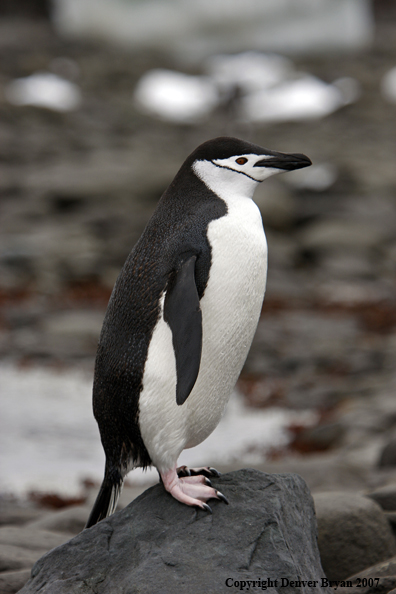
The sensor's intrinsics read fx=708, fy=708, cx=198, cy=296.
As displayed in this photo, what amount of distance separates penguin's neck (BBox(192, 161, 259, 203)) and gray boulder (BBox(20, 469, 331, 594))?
1.28 m

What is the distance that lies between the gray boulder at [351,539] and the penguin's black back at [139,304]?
Result: 1142 millimetres

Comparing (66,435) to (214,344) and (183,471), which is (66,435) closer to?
(183,471)

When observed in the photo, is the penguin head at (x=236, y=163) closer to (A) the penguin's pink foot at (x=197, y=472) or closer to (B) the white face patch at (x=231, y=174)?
(B) the white face patch at (x=231, y=174)

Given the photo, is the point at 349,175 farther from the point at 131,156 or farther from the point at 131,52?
the point at 131,52

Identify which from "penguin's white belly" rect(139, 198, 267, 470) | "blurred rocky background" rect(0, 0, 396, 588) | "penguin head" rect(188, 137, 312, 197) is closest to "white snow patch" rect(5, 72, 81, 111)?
"blurred rocky background" rect(0, 0, 396, 588)

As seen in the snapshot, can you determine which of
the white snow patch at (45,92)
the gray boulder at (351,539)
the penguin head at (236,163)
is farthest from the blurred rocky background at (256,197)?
the penguin head at (236,163)

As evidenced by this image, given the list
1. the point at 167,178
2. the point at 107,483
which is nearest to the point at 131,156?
the point at 167,178

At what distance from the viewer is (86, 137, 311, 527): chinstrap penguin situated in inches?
119

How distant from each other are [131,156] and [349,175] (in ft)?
23.8

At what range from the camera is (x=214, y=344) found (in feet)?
10.2

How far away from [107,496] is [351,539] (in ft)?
4.22

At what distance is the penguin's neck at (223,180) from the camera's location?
3.27m

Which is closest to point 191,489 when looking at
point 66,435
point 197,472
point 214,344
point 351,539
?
point 197,472

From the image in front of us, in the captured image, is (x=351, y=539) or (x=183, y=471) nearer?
(x=183, y=471)
